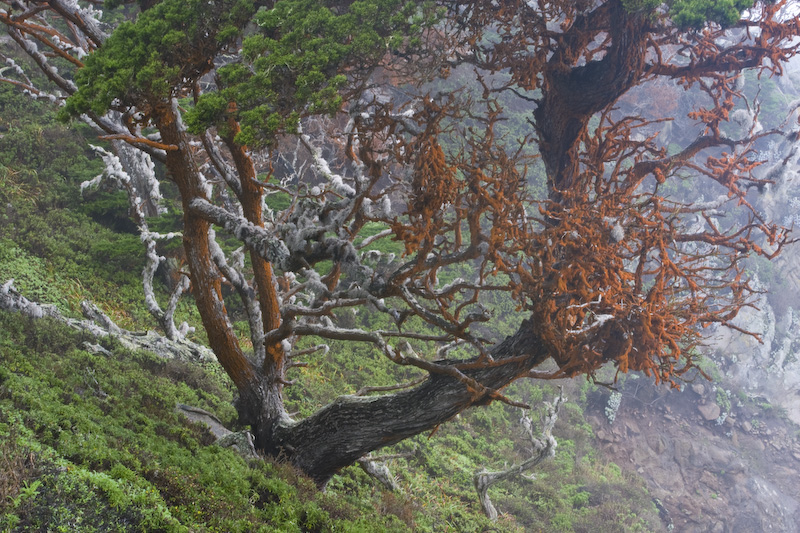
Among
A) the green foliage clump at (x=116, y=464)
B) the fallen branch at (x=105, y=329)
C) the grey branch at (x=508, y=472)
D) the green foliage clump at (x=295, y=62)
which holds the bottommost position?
the grey branch at (x=508, y=472)

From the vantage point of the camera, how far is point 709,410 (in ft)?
81.4

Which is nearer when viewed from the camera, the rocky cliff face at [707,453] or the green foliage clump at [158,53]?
the green foliage clump at [158,53]

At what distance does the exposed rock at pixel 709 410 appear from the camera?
2466cm

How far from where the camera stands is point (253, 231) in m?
5.32

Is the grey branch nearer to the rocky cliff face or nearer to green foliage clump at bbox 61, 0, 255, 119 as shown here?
green foliage clump at bbox 61, 0, 255, 119

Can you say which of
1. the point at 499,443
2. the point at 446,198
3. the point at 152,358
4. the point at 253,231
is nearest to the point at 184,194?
the point at 253,231

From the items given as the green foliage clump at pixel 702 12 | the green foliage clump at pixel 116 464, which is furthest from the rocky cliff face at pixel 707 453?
the green foliage clump at pixel 116 464

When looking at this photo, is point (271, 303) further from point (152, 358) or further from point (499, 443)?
point (499, 443)

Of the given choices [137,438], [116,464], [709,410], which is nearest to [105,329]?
[137,438]

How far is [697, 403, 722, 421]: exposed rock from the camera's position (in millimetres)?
24656

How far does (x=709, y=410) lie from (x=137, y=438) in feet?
87.6

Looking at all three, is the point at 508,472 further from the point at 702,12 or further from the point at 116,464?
the point at 702,12

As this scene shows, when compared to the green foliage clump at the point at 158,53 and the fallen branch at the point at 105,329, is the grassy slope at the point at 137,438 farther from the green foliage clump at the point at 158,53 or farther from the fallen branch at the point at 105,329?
the green foliage clump at the point at 158,53

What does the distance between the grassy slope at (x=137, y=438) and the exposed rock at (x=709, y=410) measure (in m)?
8.72
